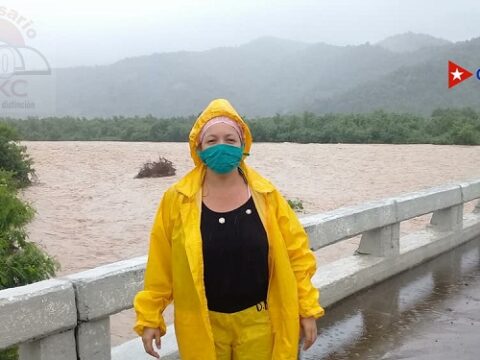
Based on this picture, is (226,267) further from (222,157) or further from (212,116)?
(212,116)

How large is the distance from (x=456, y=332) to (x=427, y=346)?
0.42 m

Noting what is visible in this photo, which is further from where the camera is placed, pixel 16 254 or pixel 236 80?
pixel 236 80

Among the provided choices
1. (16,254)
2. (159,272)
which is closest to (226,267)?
(159,272)

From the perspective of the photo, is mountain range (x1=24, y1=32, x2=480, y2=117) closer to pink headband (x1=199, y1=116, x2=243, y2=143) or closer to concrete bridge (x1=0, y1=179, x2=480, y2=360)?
concrete bridge (x1=0, y1=179, x2=480, y2=360)

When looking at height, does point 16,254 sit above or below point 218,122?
below

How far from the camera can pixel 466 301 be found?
546 centimetres

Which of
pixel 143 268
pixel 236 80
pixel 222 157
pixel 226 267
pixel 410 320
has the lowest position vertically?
pixel 410 320

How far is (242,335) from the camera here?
2682 mm

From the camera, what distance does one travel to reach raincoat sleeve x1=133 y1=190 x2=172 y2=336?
8.74 ft

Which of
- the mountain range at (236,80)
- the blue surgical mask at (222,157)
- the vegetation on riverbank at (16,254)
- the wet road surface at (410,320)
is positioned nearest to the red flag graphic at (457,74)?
the wet road surface at (410,320)

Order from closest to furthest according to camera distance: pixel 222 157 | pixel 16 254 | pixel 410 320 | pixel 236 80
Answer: pixel 222 157 → pixel 16 254 → pixel 410 320 → pixel 236 80

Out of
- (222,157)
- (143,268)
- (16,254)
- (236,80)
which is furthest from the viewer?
(236,80)

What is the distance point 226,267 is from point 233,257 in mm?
53

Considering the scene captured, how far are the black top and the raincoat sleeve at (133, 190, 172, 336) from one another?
171 mm
